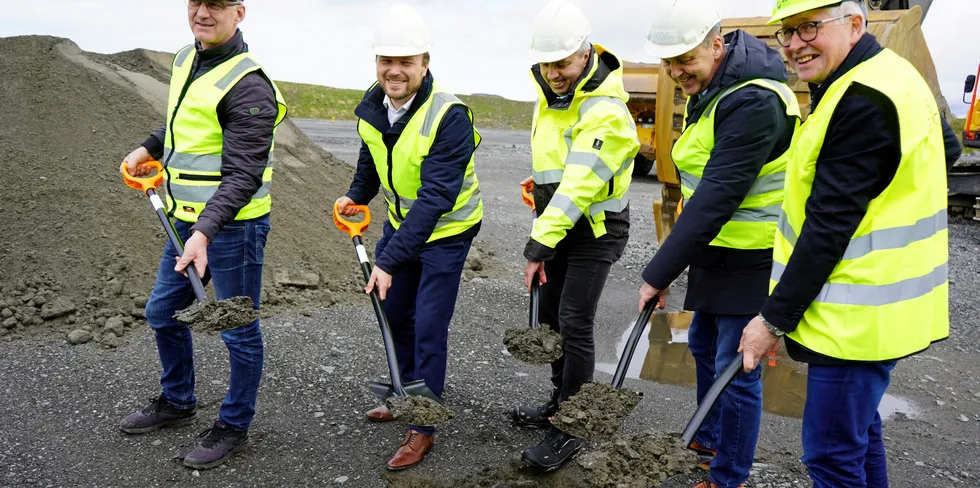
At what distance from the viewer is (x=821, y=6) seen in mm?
2143

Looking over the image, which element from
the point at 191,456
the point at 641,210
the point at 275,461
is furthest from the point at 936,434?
the point at 641,210

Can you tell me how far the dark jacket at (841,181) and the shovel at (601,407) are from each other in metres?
0.77

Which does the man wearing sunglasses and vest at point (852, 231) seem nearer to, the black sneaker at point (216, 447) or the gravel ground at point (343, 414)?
the gravel ground at point (343, 414)

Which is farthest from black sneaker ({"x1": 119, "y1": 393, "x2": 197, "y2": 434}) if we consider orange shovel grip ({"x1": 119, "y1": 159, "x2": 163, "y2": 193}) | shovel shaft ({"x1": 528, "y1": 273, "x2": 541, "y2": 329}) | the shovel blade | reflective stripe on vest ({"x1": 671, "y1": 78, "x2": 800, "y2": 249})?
reflective stripe on vest ({"x1": 671, "y1": 78, "x2": 800, "y2": 249})

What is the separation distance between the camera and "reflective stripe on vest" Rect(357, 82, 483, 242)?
327 cm

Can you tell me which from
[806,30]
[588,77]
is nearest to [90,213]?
[588,77]

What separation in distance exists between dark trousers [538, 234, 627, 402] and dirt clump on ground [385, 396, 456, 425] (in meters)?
0.75

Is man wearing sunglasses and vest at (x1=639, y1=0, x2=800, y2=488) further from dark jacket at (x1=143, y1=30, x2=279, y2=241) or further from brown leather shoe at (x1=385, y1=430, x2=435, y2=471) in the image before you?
dark jacket at (x1=143, y1=30, x2=279, y2=241)

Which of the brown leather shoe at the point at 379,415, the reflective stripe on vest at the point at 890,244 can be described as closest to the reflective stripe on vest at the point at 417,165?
the brown leather shoe at the point at 379,415

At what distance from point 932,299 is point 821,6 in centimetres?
91

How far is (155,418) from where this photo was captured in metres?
3.74

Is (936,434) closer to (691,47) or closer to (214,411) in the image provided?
(691,47)

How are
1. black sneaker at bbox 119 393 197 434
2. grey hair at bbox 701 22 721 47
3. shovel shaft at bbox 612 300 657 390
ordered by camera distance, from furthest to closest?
black sneaker at bbox 119 393 197 434
shovel shaft at bbox 612 300 657 390
grey hair at bbox 701 22 721 47

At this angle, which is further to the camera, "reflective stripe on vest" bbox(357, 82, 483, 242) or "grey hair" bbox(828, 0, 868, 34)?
"reflective stripe on vest" bbox(357, 82, 483, 242)
